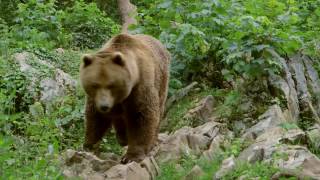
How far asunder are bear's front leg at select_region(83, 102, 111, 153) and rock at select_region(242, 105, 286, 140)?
5.24 ft

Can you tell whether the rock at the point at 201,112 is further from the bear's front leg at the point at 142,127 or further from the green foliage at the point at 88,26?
the green foliage at the point at 88,26

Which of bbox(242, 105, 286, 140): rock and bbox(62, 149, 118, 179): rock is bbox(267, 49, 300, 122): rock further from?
bbox(62, 149, 118, 179): rock

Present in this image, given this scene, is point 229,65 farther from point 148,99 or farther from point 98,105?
point 98,105

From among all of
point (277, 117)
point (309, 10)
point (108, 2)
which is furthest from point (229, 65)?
point (108, 2)

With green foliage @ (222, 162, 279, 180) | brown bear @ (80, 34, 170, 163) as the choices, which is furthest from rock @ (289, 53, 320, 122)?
green foliage @ (222, 162, 279, 180)

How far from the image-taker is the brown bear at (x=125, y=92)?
5.97m

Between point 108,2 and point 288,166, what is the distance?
12.9 m

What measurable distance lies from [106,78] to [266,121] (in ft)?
7.19

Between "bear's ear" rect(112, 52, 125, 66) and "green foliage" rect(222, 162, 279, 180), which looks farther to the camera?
"bear's ear" rect(112, 52, 125, 66)

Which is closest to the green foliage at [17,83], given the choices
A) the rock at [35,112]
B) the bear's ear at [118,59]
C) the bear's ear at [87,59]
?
the rock at [35,112]

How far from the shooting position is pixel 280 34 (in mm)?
7723

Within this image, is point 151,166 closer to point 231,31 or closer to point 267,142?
point 267,142

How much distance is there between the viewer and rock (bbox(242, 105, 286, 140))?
275 inches

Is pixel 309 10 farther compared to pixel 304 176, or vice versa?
pixel 309 10
